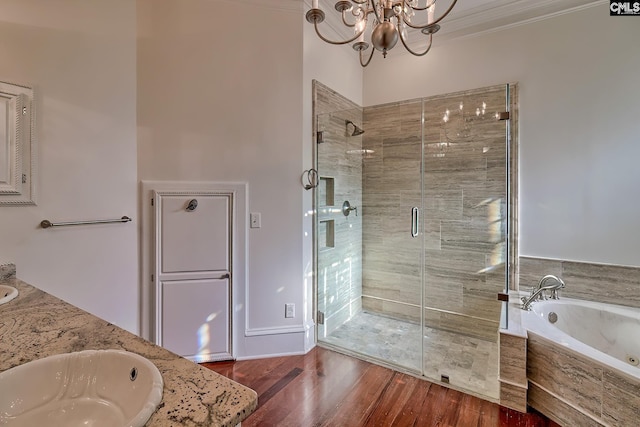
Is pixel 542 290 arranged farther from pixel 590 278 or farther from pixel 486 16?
pixel 486 16

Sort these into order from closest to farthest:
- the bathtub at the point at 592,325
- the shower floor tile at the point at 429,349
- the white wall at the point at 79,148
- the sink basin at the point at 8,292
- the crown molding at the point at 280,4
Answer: the sink basin at the point at 8,292, the white wall at the point at 79,148, the bathtub at the point at 592,325, the shower floor tile at the point at 429,349, the crown molding at the point at 280,4

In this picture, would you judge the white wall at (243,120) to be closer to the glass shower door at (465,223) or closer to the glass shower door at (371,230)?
the glass shower door at (371,230)

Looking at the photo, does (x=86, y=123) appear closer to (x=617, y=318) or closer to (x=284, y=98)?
(x=284, y=98)

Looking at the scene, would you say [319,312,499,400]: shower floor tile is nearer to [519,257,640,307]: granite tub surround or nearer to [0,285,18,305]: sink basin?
[519,257,640,307]: granite tub surround

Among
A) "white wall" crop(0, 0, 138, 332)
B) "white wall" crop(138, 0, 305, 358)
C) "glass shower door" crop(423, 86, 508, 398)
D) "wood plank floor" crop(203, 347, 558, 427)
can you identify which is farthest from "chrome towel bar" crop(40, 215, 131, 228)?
"glass shower door" crop(423, 86, 508, 398)

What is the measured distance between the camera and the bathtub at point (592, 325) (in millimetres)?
2014

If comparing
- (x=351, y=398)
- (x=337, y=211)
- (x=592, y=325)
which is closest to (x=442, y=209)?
(x=337, y=211)

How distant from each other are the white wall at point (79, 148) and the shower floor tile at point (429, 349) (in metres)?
1.83

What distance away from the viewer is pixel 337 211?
310 cm

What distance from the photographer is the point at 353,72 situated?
3.33 metres

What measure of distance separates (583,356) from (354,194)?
221 centimetres

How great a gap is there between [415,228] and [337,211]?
2.54 ft

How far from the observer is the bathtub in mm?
2014

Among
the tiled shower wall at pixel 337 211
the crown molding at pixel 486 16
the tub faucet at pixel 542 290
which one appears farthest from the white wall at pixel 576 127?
the tiled shower wall at pixel 337 211
